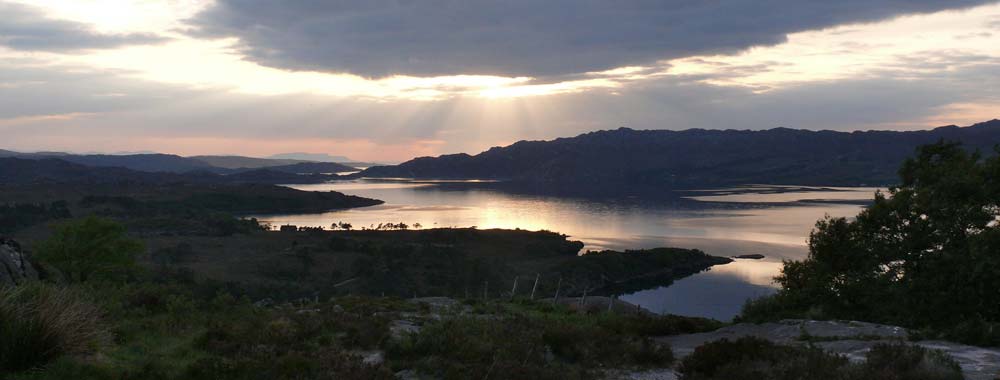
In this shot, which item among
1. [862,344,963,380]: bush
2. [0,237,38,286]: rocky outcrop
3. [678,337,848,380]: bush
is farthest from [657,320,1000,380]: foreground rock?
[0,237,38,286]: rocky outcrop

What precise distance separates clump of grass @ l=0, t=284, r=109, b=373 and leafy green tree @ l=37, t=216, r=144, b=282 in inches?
1368

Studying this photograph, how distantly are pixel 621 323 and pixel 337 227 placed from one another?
133801 mm

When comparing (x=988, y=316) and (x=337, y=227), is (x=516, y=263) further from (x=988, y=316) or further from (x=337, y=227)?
(x=988, y=316)

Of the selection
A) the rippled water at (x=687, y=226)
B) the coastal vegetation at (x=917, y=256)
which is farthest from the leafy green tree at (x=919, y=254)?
the rippled water at (x=687, y=226)

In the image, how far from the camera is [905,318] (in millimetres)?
21625

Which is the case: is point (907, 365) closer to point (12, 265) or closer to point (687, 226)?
point (12, 265)

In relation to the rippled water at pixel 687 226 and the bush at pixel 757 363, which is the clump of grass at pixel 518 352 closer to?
the bush at pixel 757 363

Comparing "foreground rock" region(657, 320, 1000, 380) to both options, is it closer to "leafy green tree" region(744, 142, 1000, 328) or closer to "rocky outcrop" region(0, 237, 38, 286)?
"leafy green tree" region(744, 142, 1000, 328)

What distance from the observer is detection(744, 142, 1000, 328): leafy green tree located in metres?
20.5

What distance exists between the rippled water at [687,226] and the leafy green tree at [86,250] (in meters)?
55.3

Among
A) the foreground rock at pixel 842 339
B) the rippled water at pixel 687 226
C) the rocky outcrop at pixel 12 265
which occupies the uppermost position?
the rocky outcrop at pixel 12 265

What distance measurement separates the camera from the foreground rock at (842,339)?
34.4ft

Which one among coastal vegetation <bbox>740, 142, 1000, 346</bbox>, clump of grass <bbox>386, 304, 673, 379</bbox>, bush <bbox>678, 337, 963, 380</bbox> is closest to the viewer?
bush <bbox>678, 337, 963, 380</bbox>

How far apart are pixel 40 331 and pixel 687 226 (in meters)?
142
